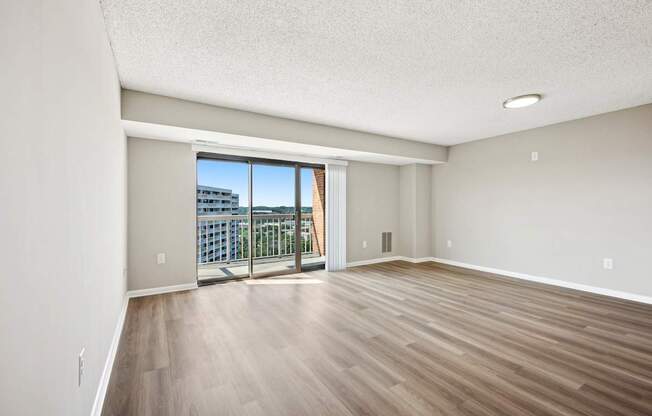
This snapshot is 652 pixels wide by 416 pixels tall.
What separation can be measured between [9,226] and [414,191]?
19.3 feet

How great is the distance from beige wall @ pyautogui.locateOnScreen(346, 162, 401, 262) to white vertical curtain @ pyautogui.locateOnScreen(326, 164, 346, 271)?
264mm

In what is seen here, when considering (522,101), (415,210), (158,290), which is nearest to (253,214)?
(158,290)

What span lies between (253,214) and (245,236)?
1.67 feet

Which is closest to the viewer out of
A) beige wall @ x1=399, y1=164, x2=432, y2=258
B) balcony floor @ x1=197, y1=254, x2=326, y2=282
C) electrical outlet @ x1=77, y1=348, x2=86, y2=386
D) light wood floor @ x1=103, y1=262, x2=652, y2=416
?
electrical outlet @ x1=77, y1=348, x2=86, y2=386

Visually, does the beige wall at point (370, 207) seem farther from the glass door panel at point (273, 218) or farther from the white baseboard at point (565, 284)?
the white baseboard at point (565, 284)

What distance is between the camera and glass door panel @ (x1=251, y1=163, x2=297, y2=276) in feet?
15.6

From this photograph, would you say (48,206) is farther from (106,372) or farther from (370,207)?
(370,207)

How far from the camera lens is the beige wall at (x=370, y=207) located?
558 cm

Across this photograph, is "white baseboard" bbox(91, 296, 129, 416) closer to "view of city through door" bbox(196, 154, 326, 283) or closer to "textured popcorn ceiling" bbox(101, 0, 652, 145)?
"view of city through door" bbox(196, 154, 326, 283)

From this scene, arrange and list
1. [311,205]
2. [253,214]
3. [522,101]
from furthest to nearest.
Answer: [311,205]
[253,214]
[522,101]

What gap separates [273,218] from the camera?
17.4 ft

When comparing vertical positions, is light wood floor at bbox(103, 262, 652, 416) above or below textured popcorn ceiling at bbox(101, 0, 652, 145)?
below

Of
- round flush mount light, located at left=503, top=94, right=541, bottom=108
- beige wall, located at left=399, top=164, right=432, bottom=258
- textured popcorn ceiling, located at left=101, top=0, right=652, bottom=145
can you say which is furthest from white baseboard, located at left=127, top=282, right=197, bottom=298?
round flush mount light, located at left=503, top=94, right=541, bottom=108

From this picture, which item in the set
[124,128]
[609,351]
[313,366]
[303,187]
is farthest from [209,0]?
[609,351]
